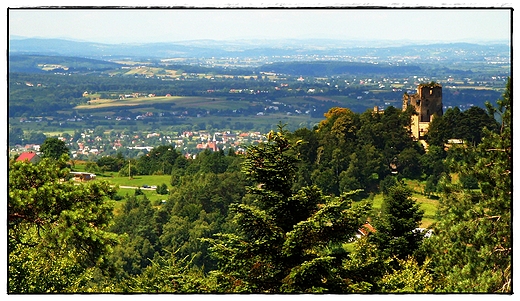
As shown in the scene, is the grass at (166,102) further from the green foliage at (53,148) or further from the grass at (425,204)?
the grass at (425,204)

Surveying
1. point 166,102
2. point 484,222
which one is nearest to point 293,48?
point 484,222

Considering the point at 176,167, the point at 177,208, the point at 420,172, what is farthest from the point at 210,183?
the point at 420,172

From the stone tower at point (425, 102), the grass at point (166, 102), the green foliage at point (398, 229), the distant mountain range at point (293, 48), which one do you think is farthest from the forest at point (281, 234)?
the grass at point (166, 102)

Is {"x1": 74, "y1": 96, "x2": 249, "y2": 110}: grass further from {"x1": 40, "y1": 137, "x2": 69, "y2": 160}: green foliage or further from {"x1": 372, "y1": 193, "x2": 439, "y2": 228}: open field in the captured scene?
{"x1": 372, "y1": 193, "x2": 439, "y2": 228}: open field

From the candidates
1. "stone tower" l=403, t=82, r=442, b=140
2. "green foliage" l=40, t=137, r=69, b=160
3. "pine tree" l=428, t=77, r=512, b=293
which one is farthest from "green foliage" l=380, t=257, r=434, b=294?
"stone tower" l=403, t=82, r=442, b=140

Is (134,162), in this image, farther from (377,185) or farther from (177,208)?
(377,185)

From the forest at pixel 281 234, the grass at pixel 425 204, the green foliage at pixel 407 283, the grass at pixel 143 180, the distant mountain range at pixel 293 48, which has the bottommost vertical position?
the grass at pixel 425 204
